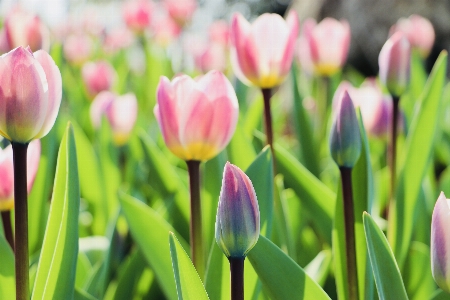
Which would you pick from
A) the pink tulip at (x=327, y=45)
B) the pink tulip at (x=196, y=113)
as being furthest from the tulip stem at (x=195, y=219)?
the pink tulip at (x=327, y=45)

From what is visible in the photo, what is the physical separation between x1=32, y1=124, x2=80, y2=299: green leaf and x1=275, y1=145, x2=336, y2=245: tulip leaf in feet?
1.39

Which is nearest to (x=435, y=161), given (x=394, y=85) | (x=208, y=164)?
(x=394, y=85)

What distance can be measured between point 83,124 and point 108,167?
55cm

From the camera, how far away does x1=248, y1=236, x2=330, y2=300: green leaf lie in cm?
57

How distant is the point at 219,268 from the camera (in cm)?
63

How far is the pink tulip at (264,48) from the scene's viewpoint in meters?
0.90

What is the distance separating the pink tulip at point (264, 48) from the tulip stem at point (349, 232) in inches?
11.6

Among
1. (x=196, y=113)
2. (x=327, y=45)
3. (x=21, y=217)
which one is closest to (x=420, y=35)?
(x=327, y=45)

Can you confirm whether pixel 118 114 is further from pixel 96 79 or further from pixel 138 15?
pixel 138 15

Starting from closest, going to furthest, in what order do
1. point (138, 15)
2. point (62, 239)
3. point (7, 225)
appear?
1. point (62, 239)
2. point (7, 225)
3. point (138, 15)

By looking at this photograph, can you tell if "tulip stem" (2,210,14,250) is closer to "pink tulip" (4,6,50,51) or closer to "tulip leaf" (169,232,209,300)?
"tulip leaf" (169,232,209,300)

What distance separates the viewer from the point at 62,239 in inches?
22.5

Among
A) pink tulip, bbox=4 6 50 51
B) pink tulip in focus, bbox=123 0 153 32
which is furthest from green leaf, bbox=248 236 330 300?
pink tulip in focus, bbox=123 0 153 32

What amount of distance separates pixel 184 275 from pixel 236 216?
8 centimetres
